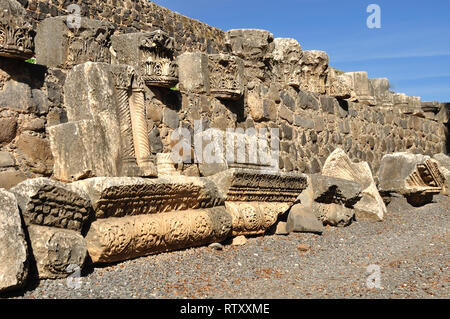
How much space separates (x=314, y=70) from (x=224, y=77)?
Result: 2799 mm

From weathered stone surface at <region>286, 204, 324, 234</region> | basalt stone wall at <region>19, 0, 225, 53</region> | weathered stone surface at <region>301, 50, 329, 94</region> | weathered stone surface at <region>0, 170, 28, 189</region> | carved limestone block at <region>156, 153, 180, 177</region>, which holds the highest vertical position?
basalt stone wall at <region>19, 0, 225, 53</region>

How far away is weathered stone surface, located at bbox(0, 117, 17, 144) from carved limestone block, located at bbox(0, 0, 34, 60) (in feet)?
1.83

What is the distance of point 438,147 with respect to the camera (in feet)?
52.7

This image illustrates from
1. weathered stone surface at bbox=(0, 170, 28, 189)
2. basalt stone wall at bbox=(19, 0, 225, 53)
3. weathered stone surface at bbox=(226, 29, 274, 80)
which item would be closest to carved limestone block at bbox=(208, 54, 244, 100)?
weathered stone surface at bbox=(226, 29, 274, 80)

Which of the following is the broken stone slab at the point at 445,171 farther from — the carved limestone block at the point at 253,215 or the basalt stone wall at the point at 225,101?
the carved limestone block at the point at 253,215

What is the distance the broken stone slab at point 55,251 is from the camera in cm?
377

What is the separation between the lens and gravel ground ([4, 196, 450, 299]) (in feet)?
13.0

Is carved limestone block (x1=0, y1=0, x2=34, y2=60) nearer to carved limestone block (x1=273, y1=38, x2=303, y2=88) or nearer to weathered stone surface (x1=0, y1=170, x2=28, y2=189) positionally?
weathered stone surface (x1=0, y1=170, x2=28, y2=189)

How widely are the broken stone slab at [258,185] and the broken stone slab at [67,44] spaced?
1852 millimetres

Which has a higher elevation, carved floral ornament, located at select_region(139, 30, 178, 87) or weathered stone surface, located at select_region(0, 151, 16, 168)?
Answer: carved floral ornament, located at select_region(139, 30, 178, 87)

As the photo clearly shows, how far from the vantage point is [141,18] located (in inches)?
603

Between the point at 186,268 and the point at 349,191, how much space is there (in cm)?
376

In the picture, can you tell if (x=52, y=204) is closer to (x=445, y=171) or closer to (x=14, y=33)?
(x=14, y=33)
